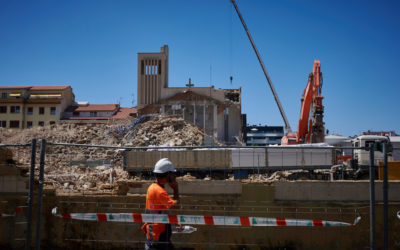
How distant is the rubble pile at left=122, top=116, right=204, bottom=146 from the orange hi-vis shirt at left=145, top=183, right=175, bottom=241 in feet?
69.7

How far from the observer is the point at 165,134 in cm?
2830

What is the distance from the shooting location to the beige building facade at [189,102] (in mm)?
38656

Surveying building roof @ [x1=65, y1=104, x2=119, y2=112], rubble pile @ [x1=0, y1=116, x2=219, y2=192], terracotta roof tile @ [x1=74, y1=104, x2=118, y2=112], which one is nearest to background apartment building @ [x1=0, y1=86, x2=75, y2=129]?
building roof @ [x1=65, y1=104, x2=119, y2=112]

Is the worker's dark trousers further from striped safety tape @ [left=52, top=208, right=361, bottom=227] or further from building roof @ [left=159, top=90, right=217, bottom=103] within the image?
building roof @ [left=159, top=90, right=217, bottom=103]

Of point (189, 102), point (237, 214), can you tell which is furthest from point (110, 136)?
point (237, 214)

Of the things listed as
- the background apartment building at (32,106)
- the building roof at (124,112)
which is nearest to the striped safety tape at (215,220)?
the building roof at (124,112)

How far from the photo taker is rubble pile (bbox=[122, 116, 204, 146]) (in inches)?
1062

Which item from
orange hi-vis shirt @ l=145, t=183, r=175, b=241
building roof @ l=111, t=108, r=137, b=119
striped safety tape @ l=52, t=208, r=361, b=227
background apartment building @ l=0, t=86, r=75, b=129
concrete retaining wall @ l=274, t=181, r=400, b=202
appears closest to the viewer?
orange hi-vis shirt @ l=145, t=183, r=175, b=241

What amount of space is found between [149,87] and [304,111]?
2609 centimetres

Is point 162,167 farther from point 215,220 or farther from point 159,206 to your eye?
point 215,220

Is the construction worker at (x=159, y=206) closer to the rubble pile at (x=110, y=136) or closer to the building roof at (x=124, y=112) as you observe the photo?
the rubble pile at (x=110, y=136)

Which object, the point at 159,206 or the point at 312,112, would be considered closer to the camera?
the point at 159,206

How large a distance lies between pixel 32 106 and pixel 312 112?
39166 millimetres

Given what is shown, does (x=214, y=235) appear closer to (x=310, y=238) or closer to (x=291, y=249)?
(x=291, y=249)
